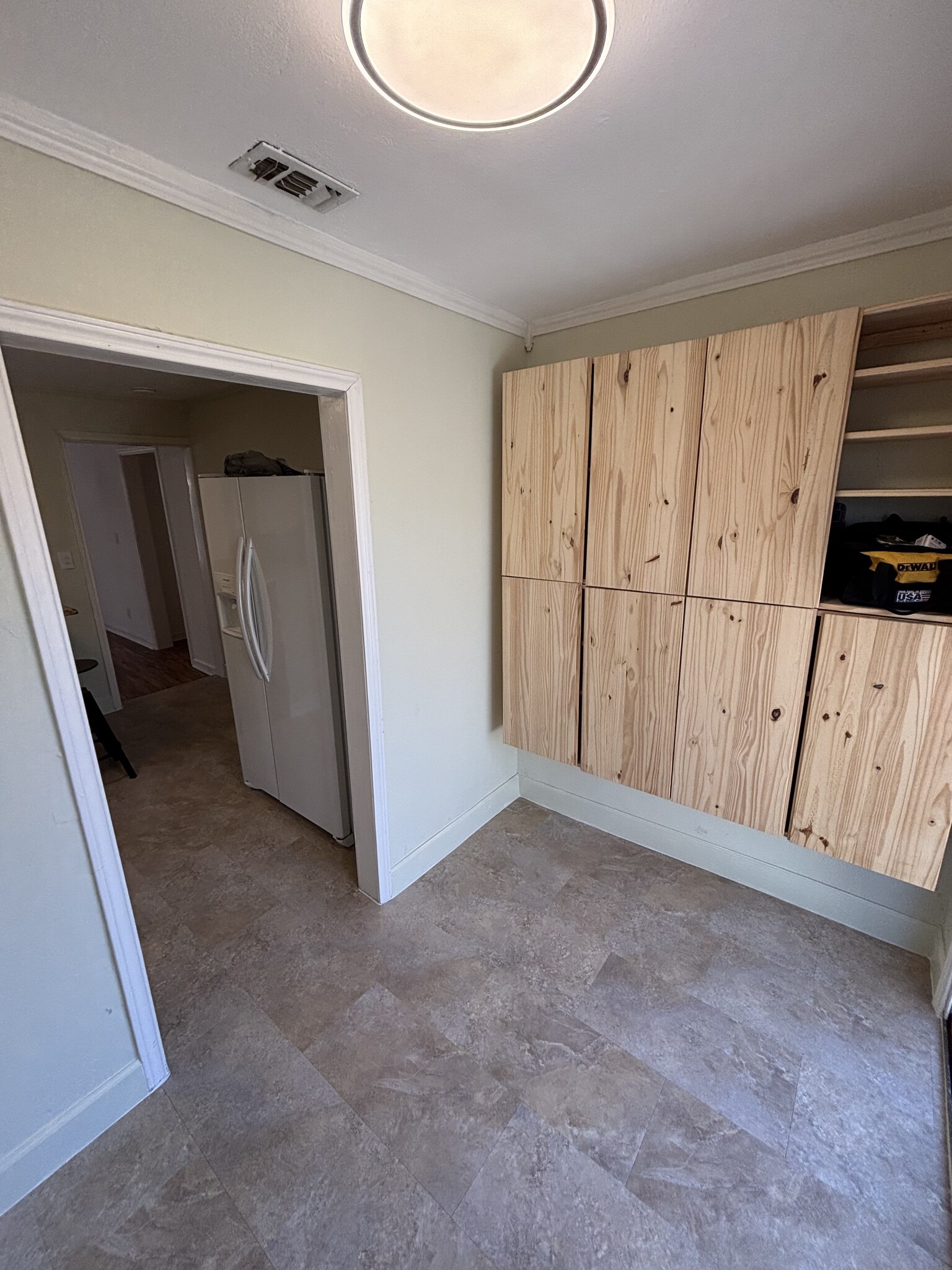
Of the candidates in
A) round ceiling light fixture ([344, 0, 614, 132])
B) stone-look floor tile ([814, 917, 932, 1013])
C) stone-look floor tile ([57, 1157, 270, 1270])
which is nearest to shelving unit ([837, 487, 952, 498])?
round ceiling light fixture ([344, 0, 614, 132])

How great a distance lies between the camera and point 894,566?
1.54 metres

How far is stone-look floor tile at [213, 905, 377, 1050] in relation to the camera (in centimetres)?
178

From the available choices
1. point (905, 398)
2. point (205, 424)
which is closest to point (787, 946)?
point (905, 398)

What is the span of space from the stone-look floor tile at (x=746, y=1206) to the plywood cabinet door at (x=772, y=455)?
60.9 inches

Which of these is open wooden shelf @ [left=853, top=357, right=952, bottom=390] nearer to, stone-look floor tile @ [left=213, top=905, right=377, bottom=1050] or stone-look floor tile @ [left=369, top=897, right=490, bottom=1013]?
stone-look floor tile @ [left=369, top=897, right=490, bottom=1013]

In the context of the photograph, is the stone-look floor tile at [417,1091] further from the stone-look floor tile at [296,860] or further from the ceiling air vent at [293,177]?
the ceiling air vent at [293,177]

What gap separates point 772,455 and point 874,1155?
6.47ft

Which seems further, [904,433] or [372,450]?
[372,450]

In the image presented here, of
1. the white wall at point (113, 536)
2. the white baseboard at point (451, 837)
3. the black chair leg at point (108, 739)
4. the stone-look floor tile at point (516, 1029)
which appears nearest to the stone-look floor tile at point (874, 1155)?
the stone-look floor tile at point (516, 1029)

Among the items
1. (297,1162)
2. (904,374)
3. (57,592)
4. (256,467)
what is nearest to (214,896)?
(297,1162)

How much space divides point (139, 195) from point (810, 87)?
57.3 inches

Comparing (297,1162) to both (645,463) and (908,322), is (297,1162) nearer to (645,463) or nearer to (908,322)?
(645,463)

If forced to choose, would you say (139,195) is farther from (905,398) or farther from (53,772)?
(905,398)

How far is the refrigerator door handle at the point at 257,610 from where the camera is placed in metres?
2.51
